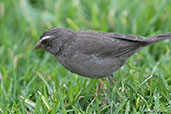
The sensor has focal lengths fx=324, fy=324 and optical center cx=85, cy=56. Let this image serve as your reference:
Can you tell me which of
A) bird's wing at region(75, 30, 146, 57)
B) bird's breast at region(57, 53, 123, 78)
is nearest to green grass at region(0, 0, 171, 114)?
bird's breast at region(57, 53, 123, 78)

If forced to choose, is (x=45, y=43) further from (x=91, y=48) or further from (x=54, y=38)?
(x=91, y=48)

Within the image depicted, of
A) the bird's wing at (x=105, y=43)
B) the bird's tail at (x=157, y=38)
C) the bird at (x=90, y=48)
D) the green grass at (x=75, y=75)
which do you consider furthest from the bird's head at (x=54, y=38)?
the bird's tail at (x=157, y=38)

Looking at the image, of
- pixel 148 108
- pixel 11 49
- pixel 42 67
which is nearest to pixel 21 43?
pixel 11 49

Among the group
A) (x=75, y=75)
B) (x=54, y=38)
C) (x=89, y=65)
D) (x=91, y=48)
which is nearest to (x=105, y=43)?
(x=91, y=48)

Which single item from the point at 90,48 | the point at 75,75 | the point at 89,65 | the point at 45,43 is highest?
the point at 45,43

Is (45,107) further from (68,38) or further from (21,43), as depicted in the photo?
(21,43)

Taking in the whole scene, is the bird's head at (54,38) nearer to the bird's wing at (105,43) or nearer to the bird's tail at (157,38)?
the bird's wing at (105,43)
